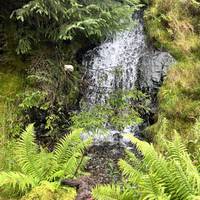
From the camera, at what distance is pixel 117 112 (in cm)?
891

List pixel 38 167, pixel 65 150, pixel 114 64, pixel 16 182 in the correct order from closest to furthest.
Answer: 1. pixel 16 182
2. pixel 38 167
3. pixel 65 150
4. pixel 114 64

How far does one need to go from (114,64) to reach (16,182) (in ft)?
14.7

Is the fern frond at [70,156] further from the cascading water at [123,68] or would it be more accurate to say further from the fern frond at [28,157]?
the cascading water at [123,68]

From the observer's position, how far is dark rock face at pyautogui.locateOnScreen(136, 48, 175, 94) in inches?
365

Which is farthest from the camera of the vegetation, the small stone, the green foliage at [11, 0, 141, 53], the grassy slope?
the small stone

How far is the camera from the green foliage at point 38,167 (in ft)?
20.2

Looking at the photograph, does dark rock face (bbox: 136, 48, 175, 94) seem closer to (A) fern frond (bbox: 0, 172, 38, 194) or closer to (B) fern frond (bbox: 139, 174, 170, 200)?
(A) fern frond (bbox: 0, 172, 38, 194)

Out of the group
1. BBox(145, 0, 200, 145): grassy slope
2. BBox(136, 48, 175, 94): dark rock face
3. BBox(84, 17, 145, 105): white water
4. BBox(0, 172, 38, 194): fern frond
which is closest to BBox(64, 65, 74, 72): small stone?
BBox(84, 17, 145, 105): white water

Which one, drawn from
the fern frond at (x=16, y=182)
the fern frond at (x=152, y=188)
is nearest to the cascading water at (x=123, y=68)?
the fern frond at (x=16, y=182)

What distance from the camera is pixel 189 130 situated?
7988 mm

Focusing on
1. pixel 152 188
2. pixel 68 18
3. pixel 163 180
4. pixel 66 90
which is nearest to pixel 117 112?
pixel 66 90

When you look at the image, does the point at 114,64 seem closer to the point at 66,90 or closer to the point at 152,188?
the point at 66,90

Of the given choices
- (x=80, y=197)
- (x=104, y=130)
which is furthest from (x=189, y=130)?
(x=80, y=197)

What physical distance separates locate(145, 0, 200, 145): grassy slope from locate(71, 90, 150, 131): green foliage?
1.51 ft
